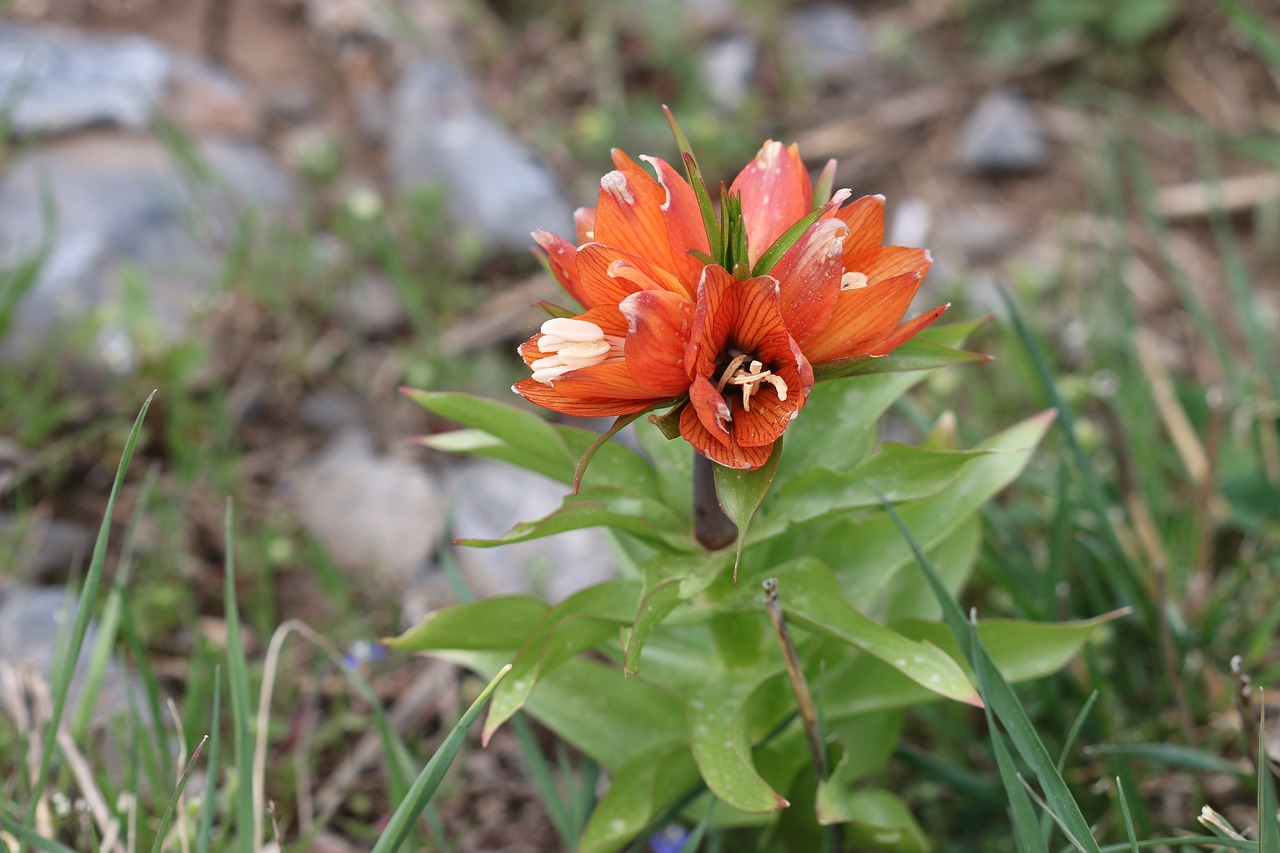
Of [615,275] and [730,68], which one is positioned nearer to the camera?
[615,275]

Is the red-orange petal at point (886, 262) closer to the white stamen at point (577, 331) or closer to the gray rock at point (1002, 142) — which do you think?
the white stamen at point (577, 331)

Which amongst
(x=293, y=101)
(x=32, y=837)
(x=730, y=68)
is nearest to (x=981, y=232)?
(x=730, y=68)

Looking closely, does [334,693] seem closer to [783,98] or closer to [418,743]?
[418,743]

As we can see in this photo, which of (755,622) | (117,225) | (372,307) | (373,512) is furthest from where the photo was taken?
(372,307)

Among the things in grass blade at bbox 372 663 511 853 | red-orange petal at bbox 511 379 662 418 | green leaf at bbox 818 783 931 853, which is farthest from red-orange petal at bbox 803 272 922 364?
green leaf at bbox 818 783 931 853

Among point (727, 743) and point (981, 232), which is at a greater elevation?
point (727, 743)

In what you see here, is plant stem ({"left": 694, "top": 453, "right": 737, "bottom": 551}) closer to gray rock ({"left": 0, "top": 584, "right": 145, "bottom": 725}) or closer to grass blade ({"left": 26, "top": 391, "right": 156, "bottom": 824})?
grass blade ({"left": 26, "top": 391, "right": 156, "bottom": 824})

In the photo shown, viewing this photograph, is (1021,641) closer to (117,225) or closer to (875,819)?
(875,819)
